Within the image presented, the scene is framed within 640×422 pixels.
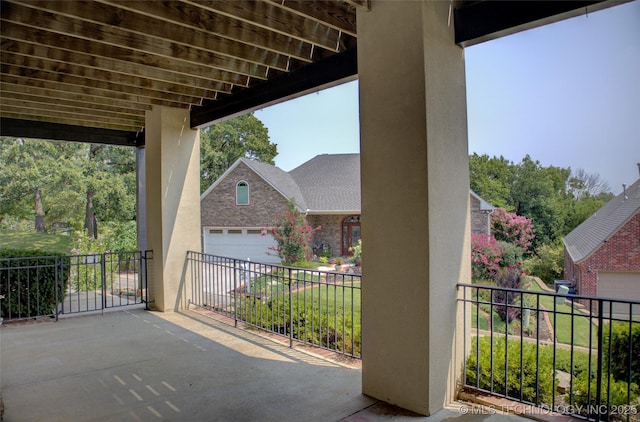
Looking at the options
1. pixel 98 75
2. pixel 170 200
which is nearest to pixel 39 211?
pixel 170 200

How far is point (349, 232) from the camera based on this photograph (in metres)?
16.2

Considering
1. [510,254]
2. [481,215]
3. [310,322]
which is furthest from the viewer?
[481,215]

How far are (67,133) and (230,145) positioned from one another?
17.5 metres

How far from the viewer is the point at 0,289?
5.12m

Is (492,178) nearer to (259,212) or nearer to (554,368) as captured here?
(259,212)

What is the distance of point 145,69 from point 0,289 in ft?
11.8

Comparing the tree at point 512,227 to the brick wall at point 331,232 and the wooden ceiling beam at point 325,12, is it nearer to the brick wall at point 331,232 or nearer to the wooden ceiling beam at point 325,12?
the brick wall at point 331,232

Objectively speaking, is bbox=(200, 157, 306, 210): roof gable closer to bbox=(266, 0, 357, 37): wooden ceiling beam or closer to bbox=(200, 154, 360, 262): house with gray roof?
bbox=(200, 154, 360, 262): house with gray roof

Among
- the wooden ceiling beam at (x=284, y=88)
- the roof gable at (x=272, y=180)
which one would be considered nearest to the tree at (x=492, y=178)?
the roof gable at (x=272, y=180)

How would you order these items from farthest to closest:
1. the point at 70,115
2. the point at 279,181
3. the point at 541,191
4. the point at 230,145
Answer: the point at 230,145 < the point at 541,191 < the point at 279,181 < the point at 70,115

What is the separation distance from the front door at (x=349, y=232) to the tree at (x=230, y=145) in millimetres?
9800

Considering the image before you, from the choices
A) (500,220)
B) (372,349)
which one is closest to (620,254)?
(500,220)

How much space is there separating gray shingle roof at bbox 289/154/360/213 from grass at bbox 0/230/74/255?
1019cm

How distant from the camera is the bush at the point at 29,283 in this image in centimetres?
516
